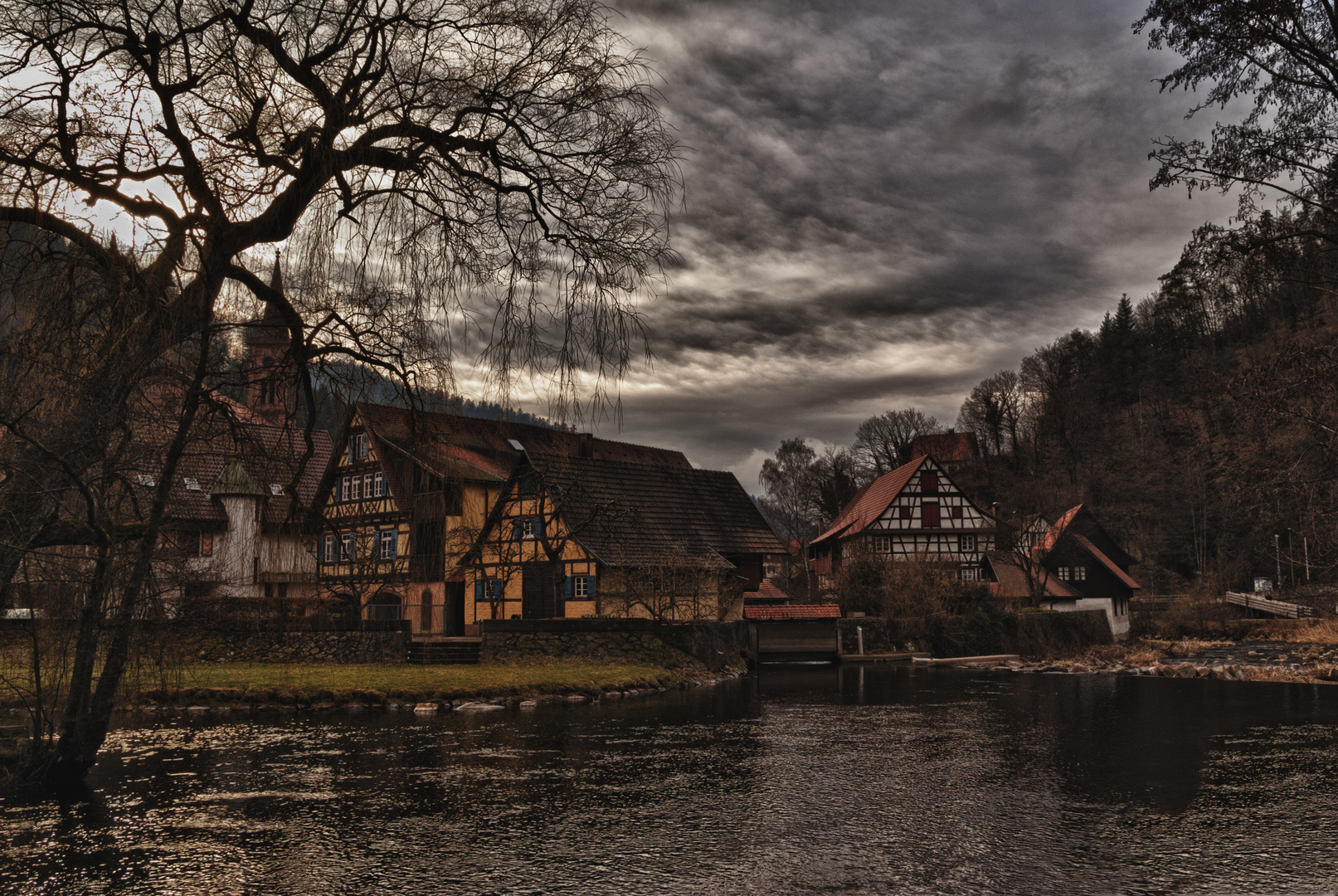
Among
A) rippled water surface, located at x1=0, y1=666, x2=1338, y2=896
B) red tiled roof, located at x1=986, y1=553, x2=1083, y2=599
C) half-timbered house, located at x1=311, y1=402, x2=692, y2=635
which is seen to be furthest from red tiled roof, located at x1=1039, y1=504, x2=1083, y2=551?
rippled water surface, located at x1=0, y1=666, x2=1338, y2=896

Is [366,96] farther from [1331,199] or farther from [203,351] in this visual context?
[1331,199]

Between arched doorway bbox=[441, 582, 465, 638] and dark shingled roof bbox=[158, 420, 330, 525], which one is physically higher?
dark shingled roof bbox=[158, 420, 330, 525]

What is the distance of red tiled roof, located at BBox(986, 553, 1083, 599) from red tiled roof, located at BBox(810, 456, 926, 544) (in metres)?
6.99

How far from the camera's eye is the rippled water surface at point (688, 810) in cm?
755

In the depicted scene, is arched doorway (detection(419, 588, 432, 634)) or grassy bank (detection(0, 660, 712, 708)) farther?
arched doorway (detection(419, 588, 432, 634))

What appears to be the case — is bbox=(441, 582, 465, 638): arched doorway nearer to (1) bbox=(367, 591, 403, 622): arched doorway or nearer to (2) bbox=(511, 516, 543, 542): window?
(1) bbox=(367, 591, 403, 622): arched doorway

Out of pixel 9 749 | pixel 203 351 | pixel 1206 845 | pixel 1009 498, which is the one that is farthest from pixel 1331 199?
pixel 1009 498

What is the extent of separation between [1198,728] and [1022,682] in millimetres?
11617

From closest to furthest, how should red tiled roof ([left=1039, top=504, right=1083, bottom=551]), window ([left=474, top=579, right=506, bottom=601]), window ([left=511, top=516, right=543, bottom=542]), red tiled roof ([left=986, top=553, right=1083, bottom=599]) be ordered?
window ([left=474, top=579, right=506, bottom=601])
window ([left=511, top=516, right=543, bottom=542])
red tiled roof ([left=986, top=553, right=1083, bottom=599])
red tiled roof ([left=1039, top=504, right=1083, bottom=551])

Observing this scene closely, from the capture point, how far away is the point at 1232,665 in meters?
31.3

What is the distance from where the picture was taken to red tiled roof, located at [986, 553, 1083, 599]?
47.4 metres

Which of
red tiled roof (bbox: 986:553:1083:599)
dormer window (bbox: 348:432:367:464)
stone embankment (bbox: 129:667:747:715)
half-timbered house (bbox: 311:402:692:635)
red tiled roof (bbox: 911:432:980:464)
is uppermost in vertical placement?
red tiled roof (bbox: 911:432:980:464)

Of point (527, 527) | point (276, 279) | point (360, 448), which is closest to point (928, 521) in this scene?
point (527, 527)

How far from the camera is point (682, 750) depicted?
1427cm
